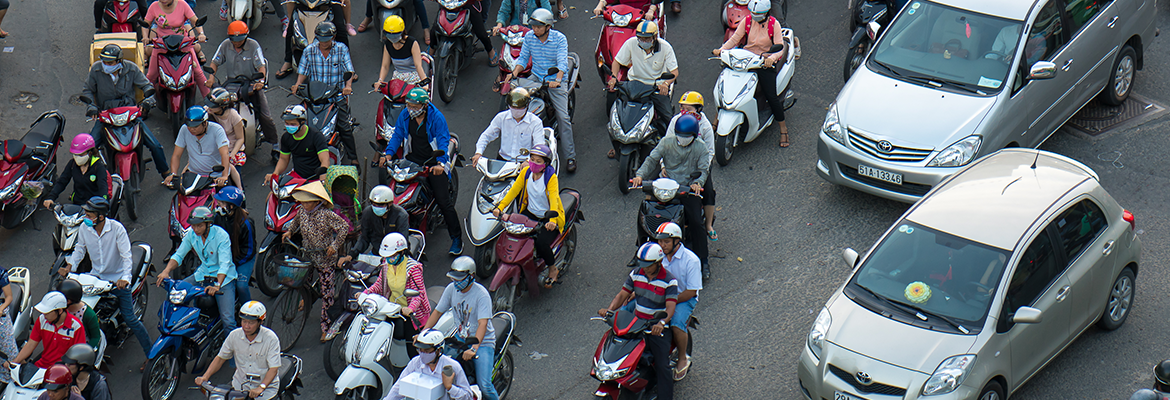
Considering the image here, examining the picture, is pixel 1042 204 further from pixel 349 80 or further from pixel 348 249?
pixel 349 80

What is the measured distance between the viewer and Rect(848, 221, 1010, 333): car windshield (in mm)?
8055

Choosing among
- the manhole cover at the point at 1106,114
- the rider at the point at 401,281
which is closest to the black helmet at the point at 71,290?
the rider at the point at 401,281

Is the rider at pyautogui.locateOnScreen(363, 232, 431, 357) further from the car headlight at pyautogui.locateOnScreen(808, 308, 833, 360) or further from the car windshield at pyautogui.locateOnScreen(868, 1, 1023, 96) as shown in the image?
the car windshield at pyautogui.locateOnScreen(868, 1, 1023, 96)

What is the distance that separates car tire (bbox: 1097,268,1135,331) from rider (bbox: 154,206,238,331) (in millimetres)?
7960

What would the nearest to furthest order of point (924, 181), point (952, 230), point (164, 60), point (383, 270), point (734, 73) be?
1. point (952, 230)
2. point (383, 270)
3. point (924, 181)
4. point (734, 73)
5. point (164, 60)

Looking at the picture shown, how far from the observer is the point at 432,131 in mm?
11227

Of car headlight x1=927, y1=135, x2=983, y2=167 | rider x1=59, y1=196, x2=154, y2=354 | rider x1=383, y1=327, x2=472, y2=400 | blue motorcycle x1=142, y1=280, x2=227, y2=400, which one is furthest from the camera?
car headlight x1=927, y1=135, x2=983, y2=167

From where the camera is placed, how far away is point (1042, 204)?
28.2 feet

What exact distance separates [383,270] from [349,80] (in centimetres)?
391

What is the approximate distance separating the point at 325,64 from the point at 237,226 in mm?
2904

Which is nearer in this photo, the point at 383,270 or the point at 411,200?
the point at 383,270

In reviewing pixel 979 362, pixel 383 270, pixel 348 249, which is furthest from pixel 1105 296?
pixel 348 249

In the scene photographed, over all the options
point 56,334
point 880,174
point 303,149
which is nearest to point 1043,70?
point 880,174

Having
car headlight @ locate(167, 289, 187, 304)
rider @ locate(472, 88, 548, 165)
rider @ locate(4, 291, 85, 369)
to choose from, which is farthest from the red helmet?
rider @ locate(472, 88, 548, 165)
